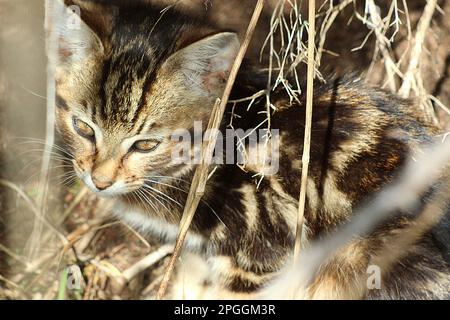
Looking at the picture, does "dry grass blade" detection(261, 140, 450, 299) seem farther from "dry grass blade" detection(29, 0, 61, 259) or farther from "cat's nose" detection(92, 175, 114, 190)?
"dry grass blade" detection(29, 0, 61, 259)

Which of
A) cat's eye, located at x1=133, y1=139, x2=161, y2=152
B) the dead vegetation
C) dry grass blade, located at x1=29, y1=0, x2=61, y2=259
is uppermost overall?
dry grass blade, located at x1=29, y1=0, x2=61, y2=259

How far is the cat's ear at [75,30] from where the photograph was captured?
2.31 meters

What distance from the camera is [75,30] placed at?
2.36 metres

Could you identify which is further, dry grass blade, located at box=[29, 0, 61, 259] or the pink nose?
the pink nose

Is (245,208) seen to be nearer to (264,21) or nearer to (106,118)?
(106,118)

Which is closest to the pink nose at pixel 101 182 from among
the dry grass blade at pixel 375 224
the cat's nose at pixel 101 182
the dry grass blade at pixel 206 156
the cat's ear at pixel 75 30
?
the cat's nose at pixel 101 182

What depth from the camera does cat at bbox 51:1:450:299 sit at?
238 cm

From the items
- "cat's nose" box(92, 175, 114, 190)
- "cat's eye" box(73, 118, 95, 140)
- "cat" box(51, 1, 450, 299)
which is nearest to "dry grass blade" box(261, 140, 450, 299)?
"cat" box(51, 1, 450, 299)

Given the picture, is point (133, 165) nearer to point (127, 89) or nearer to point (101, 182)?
point (101, 182)

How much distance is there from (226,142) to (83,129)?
0.58 meters

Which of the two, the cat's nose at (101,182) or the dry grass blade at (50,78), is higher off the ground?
the dry grass blade at (50,78)

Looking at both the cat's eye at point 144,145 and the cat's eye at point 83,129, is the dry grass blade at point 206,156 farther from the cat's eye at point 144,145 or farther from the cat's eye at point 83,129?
the cat's eye at point 83,129

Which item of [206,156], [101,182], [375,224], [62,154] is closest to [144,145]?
[101,182]

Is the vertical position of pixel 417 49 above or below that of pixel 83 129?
below
